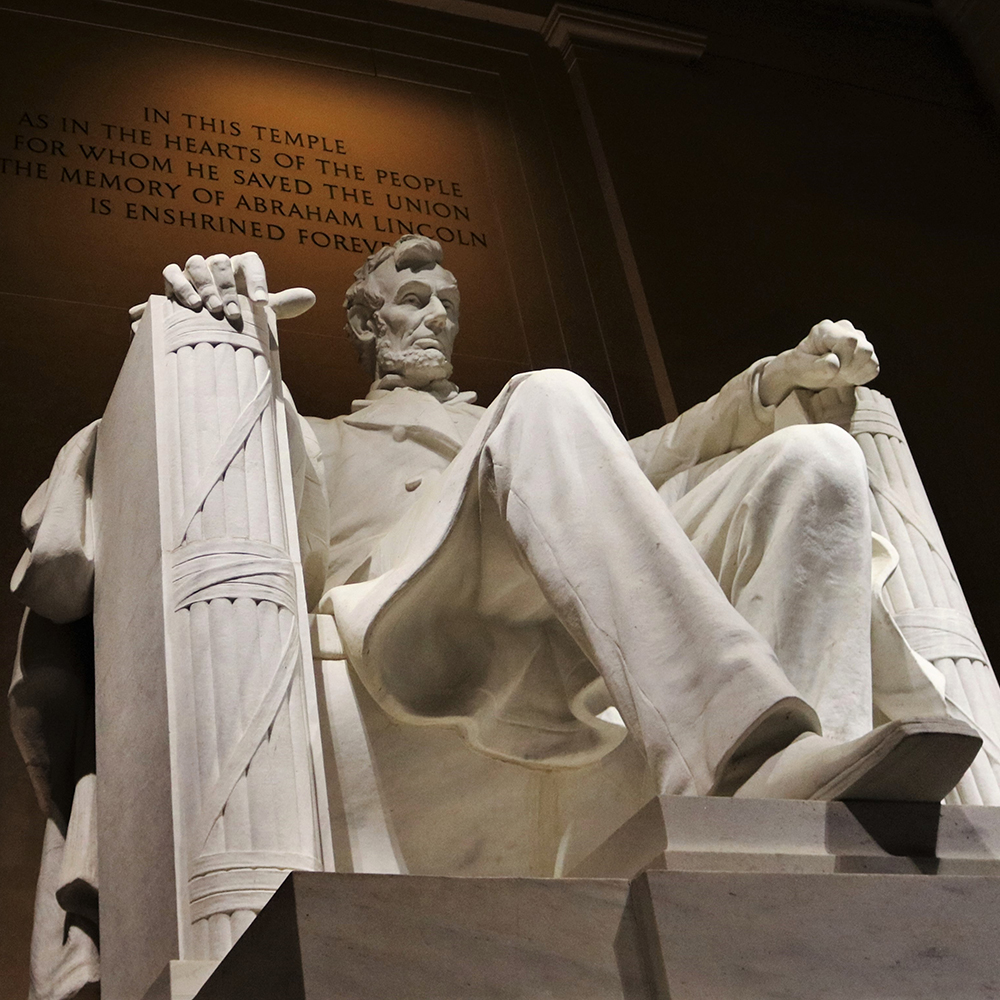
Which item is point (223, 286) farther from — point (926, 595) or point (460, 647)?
point (926, 595)

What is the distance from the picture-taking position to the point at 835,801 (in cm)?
156

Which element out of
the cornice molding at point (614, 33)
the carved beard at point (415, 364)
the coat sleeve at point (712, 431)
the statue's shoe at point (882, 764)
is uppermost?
the cornice molding at point (614, 33)

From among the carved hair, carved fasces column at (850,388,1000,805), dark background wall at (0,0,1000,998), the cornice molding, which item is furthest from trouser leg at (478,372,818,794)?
the cornice molding

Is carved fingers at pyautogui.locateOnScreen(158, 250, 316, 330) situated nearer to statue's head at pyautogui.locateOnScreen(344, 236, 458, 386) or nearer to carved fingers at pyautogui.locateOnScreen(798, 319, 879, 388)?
statue's head at pyautogui.locateOnScreen(344, 236, 458, 386)

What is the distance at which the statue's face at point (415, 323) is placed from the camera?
340 cm

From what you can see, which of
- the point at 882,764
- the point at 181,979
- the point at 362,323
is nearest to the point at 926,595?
the point at 882,764

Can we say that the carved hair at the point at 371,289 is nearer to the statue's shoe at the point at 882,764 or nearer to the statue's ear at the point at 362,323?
the statue's ear at the point at 362,323

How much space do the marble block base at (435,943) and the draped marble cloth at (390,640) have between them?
0.84m

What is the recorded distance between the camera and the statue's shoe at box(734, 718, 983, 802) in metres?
1.51

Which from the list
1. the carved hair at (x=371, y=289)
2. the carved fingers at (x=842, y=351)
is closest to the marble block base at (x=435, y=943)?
the carved fingers at (x=842, y=351)

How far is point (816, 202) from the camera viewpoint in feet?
17.4

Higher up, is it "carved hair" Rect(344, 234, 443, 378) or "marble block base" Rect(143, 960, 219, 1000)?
"carved hair" Rect(344, 234, 443, 378)

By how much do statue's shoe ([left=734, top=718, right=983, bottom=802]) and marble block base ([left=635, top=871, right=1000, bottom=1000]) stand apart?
10cm

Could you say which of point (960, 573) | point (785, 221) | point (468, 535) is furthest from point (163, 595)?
point (785, 221)
